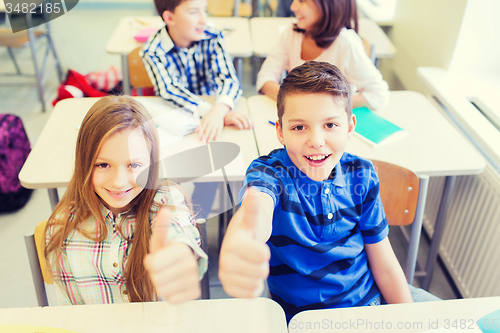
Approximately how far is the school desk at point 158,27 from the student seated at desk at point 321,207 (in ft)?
4.12

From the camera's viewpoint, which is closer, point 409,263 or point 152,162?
point 152,162

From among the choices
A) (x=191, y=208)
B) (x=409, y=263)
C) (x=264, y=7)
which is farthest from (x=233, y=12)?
(x=191, y=208)

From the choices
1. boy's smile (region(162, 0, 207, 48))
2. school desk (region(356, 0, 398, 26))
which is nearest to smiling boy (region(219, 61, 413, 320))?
boy's smile (region(162, 0, 207, 48))

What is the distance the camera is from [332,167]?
2.77 ft

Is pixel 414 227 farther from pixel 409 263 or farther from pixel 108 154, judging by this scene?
pixel 108 154

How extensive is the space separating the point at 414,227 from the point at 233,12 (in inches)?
105

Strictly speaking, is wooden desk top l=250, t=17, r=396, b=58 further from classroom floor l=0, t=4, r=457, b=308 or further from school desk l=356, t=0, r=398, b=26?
classroom floor l=0, t=4, r=457, b=308

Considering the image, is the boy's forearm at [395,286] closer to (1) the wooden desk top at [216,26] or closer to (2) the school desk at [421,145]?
(2) the school desk at [421,145]

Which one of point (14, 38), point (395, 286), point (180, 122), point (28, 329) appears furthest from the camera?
point (14, 38)

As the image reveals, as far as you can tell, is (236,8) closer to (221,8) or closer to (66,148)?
(221,8)

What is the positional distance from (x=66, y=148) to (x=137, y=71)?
2.00 ft

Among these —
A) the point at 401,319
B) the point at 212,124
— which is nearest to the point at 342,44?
the point at 212,124

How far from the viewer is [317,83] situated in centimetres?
77

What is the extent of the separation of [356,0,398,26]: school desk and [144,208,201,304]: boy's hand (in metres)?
2.55
